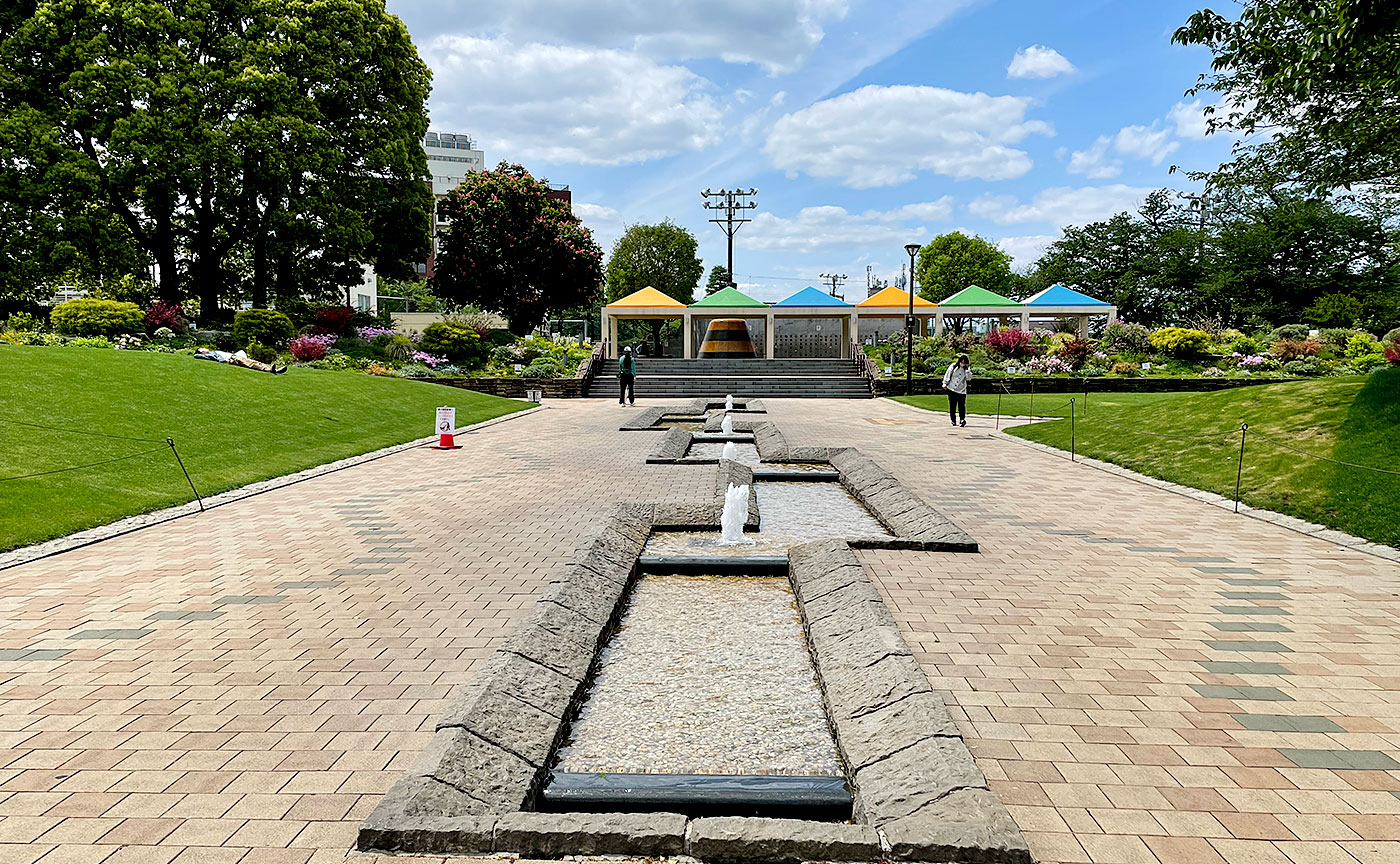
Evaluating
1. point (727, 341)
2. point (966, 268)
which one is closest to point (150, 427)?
point (727, 341)

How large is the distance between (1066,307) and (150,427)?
124 ft

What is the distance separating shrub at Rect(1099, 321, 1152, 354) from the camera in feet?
112

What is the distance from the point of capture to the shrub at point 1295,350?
31.4 metres

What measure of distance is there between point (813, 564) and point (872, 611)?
1255 millimetres

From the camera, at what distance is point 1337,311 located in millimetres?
39031

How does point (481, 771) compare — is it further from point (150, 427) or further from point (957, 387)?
point (957, 387)

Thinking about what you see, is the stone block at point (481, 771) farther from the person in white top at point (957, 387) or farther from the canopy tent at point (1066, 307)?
the canopy tent at point (1066, 307)

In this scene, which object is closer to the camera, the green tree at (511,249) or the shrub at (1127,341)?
Result: the shrub at (1127,341)

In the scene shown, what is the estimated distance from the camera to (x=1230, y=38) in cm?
890

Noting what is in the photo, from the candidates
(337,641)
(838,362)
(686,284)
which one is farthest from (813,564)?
(686,284)

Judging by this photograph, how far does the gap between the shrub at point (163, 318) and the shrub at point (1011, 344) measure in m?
32.9

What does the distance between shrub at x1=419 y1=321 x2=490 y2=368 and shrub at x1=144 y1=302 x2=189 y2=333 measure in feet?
27.5

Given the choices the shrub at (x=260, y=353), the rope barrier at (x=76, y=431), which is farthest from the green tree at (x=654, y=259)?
the rope barrier at (x=76, y=431)

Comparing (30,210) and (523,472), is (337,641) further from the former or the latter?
(30,210)
